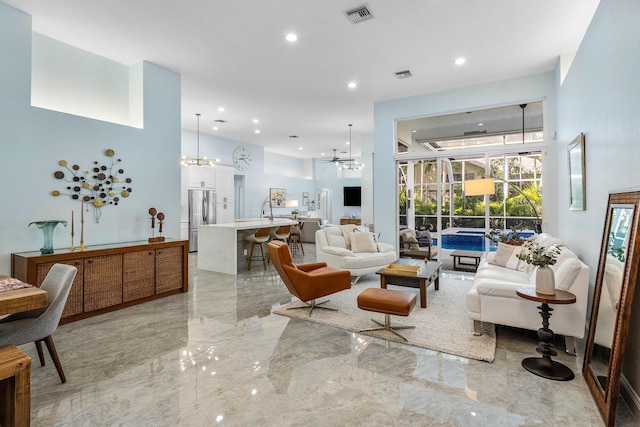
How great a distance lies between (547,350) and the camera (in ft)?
8.49

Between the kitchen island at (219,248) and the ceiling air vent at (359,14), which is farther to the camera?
the kitchen island at (219,248)

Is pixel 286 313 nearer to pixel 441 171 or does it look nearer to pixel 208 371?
pixel 208 371

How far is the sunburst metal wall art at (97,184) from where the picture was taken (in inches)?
158

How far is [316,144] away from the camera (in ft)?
36.3

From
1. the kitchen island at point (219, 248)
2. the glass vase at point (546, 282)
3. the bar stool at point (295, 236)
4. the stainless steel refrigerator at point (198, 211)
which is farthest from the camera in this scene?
the stainless steel refrigerator at point (198, 211)

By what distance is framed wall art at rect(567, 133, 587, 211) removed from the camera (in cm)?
341

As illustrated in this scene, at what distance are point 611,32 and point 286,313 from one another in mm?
4001

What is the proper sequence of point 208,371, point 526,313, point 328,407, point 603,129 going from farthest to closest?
point 526,313
point 603,129
point 208,371
point 328,407

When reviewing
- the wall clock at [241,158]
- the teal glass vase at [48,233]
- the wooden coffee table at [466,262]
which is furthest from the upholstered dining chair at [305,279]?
the wall clock at [241,158]

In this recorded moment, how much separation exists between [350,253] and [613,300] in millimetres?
3531

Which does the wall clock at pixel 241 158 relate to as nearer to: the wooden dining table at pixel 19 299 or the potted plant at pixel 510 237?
the potted plant at pixel 510 237

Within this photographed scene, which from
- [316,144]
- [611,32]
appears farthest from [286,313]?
[316,144]

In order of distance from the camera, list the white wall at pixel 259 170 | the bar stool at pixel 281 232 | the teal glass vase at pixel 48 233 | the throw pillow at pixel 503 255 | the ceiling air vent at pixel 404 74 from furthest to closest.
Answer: the white wall at pixel 259 170
the bar stool at pixel 281 232
the ceiling air vent at pixel 404 74
the throw pillow at pixel 503 255
the teal glass vase at pixel 48 233

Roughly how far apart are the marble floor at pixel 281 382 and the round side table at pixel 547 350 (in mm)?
75
